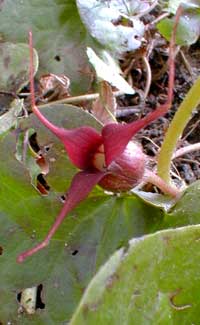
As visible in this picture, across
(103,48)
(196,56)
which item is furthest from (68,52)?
(196,56)

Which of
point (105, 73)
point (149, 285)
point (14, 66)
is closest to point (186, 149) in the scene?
point (105, 73)

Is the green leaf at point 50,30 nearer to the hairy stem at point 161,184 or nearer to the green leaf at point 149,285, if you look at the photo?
the hairy stem at point 161,184

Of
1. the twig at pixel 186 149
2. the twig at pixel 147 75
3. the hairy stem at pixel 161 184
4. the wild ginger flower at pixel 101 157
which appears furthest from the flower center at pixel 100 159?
the twig at pixel 147 75

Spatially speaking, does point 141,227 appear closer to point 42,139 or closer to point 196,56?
point 42,139

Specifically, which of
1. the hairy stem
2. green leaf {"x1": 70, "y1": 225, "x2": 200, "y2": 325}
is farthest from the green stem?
green leaf {"x1": 70, "y1": 225, "x2": 200, "y2": 325}

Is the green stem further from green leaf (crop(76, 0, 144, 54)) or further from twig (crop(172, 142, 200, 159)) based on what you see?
green leaf (crop(76, 0, 144, 54))

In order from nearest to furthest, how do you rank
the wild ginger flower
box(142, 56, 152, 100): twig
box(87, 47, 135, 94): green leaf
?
1. the wild ginger flower
2. box(87, 47, 135, 94): green leaf
3. box(142, 56, 152, 100): twig
